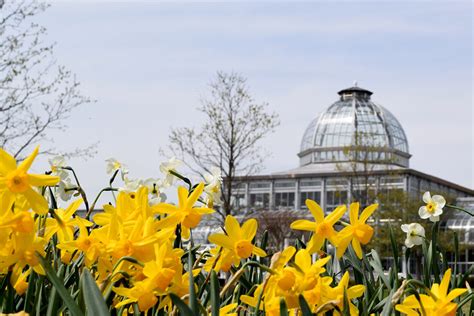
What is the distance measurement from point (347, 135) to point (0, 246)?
4900 cm

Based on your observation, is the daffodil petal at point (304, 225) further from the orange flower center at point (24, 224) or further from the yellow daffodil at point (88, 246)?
the orange flower center at point (24, 224)

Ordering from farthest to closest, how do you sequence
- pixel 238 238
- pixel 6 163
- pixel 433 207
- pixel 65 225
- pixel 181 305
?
1. pixel 433 207
2. pixel 65 225
3. pixel 238 238
4. pixel 6 163
5. pixel 181 305

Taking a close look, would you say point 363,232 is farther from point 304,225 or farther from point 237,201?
point 237,201

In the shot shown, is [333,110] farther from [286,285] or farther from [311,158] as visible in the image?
[286,285]

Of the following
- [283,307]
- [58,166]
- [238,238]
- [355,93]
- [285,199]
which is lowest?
[283,307]

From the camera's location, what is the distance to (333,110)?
167ft

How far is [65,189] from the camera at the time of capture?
8.11ft

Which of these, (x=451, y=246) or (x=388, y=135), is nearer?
→ (x=451, y=246)

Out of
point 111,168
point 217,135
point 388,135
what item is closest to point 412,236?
point 111,168

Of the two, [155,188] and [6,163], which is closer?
[6,163]

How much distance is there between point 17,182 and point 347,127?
49117 millimetres

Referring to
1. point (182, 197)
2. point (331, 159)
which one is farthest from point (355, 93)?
point (182, 197)

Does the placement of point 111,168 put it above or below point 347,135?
below

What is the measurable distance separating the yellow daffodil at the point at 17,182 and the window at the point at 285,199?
4506 centimetres
